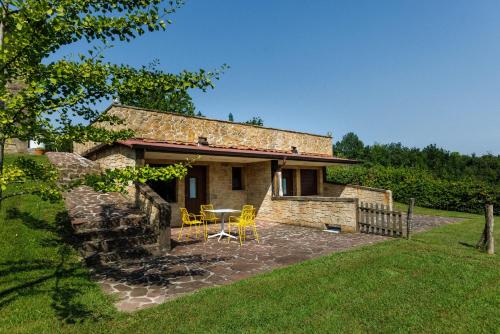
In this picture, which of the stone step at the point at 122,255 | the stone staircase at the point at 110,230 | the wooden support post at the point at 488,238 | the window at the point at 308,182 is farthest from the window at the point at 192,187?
the wooden support post at the point at 488,238

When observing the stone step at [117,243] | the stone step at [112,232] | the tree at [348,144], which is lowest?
the stone step at [117,243]

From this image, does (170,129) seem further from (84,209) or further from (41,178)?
(41,178)

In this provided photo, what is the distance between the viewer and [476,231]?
10.4 m

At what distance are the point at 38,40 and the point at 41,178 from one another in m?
1.71

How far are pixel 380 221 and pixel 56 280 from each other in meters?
9.02

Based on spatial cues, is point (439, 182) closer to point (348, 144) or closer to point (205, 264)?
point (205, 264)

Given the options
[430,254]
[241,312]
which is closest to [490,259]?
[430,254]

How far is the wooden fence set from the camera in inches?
368

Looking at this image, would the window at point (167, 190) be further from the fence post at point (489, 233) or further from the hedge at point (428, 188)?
the hedge at point (428, 188)

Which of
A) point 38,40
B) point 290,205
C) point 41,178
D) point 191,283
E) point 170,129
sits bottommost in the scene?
point 191,283

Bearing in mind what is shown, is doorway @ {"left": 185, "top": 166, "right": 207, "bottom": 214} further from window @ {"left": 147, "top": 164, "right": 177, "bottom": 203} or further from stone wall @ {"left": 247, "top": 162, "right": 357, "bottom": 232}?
stone wall @ {"left": 247, "top": 162, "right": 357, "bottom": 232}

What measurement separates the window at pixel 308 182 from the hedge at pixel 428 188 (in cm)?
234

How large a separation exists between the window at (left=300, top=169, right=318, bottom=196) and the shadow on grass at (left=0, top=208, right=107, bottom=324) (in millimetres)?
12541

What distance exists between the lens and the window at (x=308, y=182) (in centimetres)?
1719
